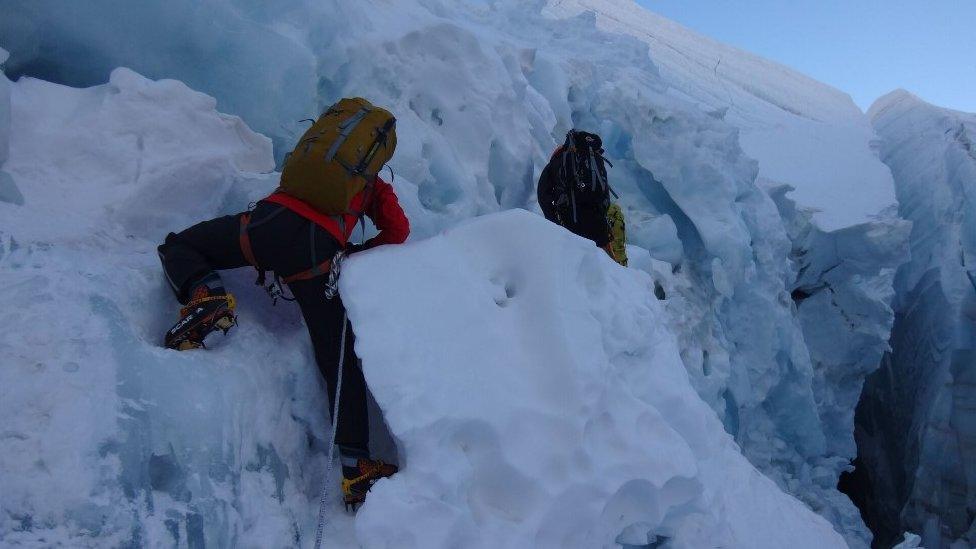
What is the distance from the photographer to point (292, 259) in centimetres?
208

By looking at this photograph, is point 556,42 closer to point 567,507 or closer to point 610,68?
point 610,68

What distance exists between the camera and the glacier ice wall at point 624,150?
10.2ft

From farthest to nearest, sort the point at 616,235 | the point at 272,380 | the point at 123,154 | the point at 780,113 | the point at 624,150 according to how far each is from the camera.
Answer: the point at 780,113, the point at 624,150, the point at 616,235, the point at 123,154, the point at 272,380

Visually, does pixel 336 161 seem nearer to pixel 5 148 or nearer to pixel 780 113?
pixel 5 148

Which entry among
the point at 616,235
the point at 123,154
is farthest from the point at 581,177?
the point at 123,154

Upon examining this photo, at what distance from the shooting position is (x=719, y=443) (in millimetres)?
3096

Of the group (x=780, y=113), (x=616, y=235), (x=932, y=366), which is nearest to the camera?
(x=616, y=235)

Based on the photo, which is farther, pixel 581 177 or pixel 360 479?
pixel 581 177

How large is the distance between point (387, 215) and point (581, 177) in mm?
1472

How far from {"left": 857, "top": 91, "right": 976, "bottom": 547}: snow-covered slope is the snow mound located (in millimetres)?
5799

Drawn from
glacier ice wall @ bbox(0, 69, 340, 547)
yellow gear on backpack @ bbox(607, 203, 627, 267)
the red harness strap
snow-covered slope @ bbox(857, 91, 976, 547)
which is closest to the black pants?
the red harness strap

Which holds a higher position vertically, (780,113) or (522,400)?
(780,113)

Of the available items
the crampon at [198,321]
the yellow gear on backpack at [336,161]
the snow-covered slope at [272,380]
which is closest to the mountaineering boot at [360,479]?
the snow-covered slope at [272,380]

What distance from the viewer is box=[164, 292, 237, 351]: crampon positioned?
1.92 meters
